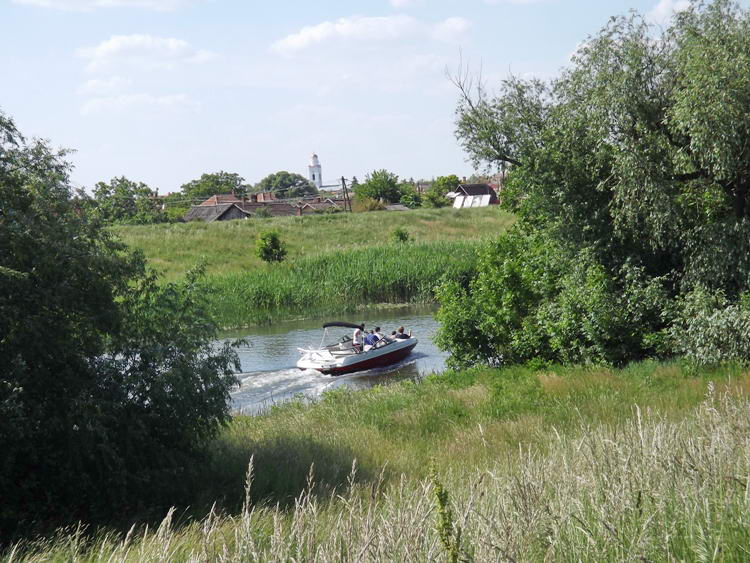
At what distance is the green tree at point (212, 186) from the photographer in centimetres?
13362

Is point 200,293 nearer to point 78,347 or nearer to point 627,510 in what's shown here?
point 78,347

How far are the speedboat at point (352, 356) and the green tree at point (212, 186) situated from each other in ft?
344

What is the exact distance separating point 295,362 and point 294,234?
35.2 meters

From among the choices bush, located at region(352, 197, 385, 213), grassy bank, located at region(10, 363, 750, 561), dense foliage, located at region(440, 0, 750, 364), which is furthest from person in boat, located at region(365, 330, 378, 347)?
bush, located at region(352, 197, 385, 213)

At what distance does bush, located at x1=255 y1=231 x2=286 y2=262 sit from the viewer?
52250 mm

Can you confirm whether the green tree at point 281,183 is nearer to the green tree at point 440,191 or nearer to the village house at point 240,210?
the green tree at point 440,191

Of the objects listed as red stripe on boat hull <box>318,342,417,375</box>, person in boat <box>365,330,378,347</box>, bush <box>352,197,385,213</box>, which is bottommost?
red stripe on boat hull <box>318,342,417,375</box>

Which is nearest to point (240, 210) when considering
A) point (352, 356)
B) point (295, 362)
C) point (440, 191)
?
point (440, 191)

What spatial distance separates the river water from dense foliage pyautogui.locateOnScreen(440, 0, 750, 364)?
6060mm

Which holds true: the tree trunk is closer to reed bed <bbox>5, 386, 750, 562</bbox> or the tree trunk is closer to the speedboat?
reed bed <bbox>5, 386, 750, 562</bbox>

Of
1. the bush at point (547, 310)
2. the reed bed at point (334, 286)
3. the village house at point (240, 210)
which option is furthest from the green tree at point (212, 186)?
the bush at point (547, 310)

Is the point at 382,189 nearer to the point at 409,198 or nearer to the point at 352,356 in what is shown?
the point at 409,198

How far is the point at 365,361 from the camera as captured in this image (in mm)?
27984

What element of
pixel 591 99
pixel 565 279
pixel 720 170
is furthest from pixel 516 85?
pixel 720 170
